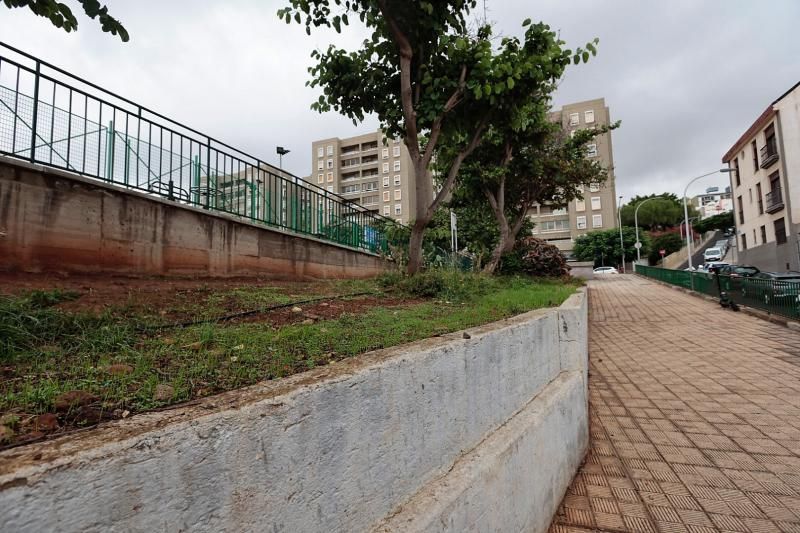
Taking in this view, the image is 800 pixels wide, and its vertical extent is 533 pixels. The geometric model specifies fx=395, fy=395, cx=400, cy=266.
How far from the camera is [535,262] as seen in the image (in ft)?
48.2

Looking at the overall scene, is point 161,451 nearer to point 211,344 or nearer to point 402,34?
point 211,344

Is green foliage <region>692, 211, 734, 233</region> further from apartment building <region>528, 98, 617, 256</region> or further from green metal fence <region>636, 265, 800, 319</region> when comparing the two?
green metal fence <region>636, 265, 800, 319</region>

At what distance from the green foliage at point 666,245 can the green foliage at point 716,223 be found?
8.30 meters

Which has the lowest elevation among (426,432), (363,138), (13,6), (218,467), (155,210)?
(426,432)

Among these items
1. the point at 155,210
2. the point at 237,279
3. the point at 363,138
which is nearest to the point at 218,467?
the point at 155,210

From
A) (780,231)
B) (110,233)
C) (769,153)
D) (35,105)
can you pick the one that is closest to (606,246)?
(780,231)

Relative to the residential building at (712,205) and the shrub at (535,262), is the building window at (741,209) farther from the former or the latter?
the residential building at (712,205)

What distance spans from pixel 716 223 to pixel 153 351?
6910cm

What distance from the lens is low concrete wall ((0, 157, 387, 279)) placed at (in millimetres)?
3559

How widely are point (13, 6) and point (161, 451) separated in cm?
296

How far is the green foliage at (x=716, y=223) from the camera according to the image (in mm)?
52219

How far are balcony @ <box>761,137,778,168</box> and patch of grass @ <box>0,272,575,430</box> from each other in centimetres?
3305

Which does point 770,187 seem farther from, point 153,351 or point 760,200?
point 153,351

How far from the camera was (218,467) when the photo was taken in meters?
1.01
